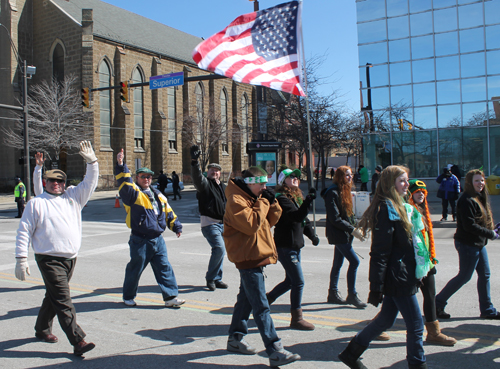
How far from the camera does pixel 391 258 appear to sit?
3.63 metres

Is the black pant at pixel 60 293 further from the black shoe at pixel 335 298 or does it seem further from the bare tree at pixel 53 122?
the bare tree at pixel 53 122

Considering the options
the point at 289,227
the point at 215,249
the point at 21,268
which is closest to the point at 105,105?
the point at 215,249

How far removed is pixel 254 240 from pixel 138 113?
42.5 meters

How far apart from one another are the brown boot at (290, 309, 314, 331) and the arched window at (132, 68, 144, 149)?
40.8m

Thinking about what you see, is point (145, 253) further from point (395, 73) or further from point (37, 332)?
point (395, 73)

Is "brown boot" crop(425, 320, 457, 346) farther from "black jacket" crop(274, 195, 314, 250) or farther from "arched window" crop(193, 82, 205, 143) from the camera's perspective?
"arched window" crop(193, 82, 205, 143)

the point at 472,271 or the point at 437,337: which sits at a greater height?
the point at 472,271

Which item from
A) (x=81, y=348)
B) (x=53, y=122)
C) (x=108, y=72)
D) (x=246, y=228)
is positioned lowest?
(x=81, y=348)

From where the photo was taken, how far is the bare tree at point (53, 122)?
35719mm

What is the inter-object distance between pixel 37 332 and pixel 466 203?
4713 millimetres

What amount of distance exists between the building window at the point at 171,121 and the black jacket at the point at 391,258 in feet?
146

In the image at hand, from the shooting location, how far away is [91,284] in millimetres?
7238

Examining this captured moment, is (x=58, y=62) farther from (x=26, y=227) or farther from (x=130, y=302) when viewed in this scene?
(x=26, y=227)

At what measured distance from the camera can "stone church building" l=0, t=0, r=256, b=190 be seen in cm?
3888
